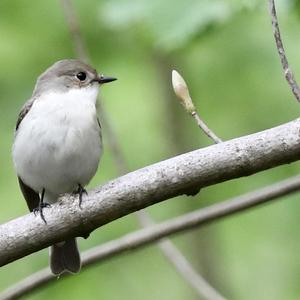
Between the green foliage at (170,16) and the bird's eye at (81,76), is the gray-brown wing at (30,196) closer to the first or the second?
the bird's eye at (81,76)

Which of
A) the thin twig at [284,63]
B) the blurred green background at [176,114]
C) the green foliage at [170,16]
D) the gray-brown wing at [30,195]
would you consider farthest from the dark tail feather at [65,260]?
the thin twig at [284,63]

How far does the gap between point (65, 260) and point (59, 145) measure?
0.79 metres

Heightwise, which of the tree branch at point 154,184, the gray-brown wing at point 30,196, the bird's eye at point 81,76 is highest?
the bird's eye at point 81,76

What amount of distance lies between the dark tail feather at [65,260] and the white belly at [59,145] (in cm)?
44

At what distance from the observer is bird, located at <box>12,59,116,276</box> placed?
204 inches

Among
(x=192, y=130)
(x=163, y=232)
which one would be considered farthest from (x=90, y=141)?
(x=192, y=130)

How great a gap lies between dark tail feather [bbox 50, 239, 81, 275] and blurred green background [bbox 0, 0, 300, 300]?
119 cm

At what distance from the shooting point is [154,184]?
3.64 m

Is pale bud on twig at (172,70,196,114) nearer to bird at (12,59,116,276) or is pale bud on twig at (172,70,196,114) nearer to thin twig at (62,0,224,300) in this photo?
bird at (12,59,116,276)

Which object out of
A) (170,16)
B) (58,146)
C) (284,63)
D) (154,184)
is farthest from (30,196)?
(284,63)

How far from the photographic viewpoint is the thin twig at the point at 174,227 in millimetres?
4703

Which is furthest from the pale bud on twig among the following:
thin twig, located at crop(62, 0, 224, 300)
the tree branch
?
thin twig, located at crop(62, 0, 224, 300)

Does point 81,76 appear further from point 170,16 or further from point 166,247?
point 166,247

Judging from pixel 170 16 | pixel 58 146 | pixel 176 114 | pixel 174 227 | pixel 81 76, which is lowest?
pixel 174 227
